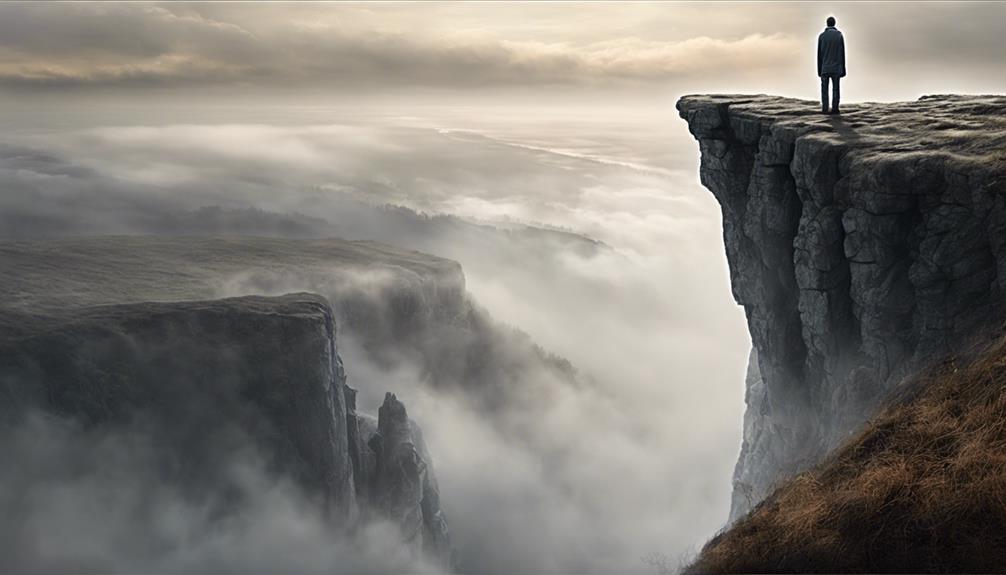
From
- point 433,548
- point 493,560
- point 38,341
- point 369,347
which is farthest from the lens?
point 369,347

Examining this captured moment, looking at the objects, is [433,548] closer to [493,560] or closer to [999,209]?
[493,560]

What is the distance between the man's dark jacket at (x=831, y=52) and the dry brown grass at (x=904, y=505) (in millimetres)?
18077

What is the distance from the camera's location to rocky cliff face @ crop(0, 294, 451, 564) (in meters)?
73.7

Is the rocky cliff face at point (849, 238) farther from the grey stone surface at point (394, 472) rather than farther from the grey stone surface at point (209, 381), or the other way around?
the grey stone surface at point (394, 472)

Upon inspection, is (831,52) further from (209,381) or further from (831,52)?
(209,381)

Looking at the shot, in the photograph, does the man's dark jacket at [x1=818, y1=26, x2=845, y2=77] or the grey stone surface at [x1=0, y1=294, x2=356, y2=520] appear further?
the grey stone surface at [x1=0, y1=294, x2=356, y2=520]

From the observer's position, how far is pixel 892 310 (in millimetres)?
31484

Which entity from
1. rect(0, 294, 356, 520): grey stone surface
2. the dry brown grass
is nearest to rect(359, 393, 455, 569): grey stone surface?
rect(0, 294, 356, 520): grey stone surface

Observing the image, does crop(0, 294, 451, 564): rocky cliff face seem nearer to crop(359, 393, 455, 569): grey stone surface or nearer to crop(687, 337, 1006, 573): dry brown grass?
crop(359, 393, 455, 569): grey stone surface

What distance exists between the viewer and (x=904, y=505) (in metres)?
15.8

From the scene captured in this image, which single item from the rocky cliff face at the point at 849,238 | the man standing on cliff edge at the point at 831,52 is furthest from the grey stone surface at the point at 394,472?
the man standing on cliff edge at the point at 831,52

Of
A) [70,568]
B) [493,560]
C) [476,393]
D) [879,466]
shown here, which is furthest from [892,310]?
[476,393]

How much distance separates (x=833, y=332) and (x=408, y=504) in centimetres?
6331

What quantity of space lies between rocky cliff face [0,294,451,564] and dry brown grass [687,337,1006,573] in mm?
64922
